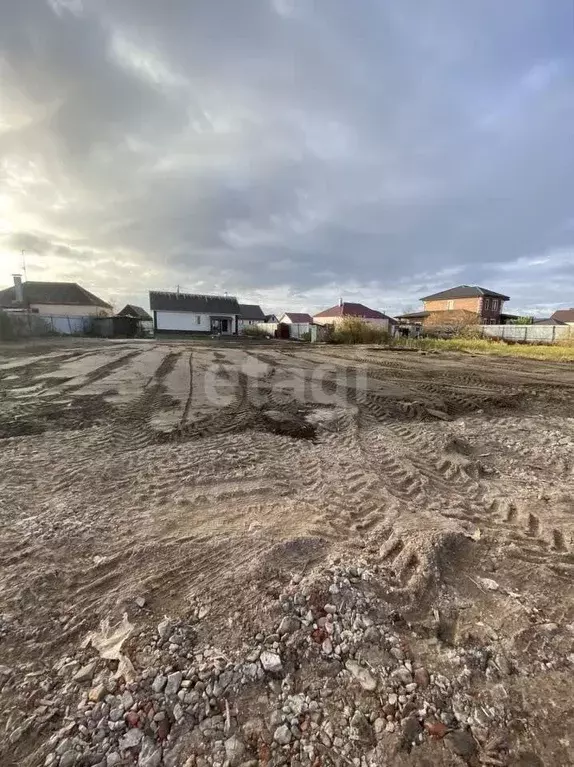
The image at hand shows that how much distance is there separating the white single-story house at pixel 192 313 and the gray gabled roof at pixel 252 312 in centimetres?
2247

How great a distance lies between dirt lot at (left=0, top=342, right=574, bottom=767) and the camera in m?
1.72

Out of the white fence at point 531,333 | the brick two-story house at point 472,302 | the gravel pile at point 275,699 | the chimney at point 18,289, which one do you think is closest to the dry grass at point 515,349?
the white fence at point 531,333

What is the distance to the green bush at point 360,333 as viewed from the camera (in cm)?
2986

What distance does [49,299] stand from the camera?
1735 inches

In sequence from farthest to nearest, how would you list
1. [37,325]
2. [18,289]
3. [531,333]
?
[18,289]
[531,333]
[37,325]

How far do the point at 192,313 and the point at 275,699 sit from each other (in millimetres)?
44314

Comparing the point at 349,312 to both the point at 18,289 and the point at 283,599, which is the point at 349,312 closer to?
the point at 18,289

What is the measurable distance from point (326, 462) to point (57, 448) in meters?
3.71

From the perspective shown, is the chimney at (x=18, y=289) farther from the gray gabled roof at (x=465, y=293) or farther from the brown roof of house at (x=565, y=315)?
the brown roof of house at (x=565, y=315)

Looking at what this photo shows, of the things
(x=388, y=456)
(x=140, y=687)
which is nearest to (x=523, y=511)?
(x=388, y=456)

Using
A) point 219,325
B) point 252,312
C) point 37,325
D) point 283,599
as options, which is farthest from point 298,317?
point 283,599

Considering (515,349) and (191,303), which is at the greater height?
(191,303)

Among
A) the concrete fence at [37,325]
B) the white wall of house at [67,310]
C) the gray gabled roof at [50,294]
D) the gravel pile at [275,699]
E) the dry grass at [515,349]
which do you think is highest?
the gray gabled roof at [50,294]

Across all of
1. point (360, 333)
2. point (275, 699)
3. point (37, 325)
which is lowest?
point (275, 699)
